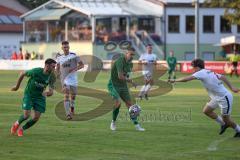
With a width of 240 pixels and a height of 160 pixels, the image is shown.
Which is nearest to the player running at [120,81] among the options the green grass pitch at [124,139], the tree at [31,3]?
the green grass pitch at [124,139]

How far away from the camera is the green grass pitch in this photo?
14.5m

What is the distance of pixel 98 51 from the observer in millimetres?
74438

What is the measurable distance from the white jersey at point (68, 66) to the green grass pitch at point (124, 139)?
1197 millimetres

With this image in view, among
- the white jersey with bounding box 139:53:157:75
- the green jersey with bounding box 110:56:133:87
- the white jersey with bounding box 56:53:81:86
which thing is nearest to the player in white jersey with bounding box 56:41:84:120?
the white jersey with bounding box 56:53:81:86

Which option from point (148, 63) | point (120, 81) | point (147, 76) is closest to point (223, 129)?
point (120, 81)

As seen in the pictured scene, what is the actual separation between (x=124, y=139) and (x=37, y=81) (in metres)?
2.38

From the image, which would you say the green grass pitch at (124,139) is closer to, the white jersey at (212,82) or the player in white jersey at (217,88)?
the player in white jersey at (217,88)

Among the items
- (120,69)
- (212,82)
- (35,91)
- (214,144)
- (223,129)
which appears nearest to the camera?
(214,144)

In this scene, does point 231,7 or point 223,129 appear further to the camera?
point 231,7

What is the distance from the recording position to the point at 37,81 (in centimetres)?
1752

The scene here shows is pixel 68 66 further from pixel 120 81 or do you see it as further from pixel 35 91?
pixel 35 91

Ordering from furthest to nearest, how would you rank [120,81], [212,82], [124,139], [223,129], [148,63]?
[148,63] < [120,81] < [223,129] < [212,82] < [124,139]

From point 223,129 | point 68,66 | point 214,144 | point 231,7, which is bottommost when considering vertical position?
point 214,144

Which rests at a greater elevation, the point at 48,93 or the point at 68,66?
the point at 68,66
